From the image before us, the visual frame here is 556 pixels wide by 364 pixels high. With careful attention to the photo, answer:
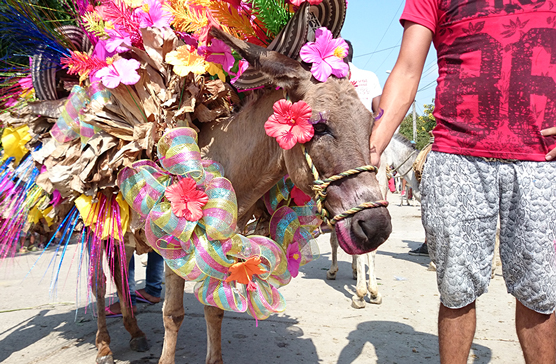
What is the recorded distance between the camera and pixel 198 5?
2.30 metres

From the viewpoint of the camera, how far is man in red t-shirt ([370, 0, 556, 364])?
1742mm

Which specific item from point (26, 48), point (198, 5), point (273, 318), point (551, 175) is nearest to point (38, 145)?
point (26, 48)

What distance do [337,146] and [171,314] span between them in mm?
1536

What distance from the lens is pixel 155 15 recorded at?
2.47 m

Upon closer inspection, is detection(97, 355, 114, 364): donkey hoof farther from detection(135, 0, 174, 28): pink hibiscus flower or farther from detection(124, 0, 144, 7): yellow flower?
detection(124, 0, 144, 7): yellow flower

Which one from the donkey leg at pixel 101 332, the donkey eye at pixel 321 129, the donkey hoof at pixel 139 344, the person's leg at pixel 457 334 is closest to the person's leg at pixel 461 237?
the person's leg at pixel 457 334

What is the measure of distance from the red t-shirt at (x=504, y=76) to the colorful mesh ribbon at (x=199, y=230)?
1164mm

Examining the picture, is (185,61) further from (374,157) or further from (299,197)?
(374,157)

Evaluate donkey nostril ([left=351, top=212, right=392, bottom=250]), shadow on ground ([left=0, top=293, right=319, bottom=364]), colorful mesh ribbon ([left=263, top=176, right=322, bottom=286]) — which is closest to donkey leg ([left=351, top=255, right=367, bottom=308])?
shadow on ground ([left=0, top=293, right=319, bottom=364])

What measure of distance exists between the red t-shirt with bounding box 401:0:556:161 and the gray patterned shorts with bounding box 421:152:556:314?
0.08 metres

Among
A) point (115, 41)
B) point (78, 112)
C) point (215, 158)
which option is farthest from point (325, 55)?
point (78, 112)

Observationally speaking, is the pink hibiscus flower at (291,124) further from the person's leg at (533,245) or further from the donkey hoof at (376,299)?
the donkey hoof at (376,299)

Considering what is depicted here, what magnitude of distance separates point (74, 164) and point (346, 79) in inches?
66.0

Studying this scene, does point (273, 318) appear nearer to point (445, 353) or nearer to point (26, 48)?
point (445, 353)
